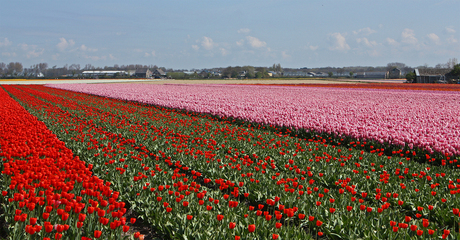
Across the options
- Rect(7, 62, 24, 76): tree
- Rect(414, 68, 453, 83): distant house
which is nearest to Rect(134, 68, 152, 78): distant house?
Rect(7, 62, 24, 76): tree

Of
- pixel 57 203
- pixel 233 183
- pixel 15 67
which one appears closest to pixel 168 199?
pixel 233 183

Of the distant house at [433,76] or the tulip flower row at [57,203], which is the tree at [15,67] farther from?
the tulip flower row at [57,203]

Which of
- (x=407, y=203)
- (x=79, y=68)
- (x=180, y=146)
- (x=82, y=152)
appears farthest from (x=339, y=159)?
(x=79, y=68)

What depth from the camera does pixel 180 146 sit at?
26.6 ft

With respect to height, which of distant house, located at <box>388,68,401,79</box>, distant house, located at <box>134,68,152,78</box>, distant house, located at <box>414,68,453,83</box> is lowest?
distant house, located at <box>414,68,453,83</box>

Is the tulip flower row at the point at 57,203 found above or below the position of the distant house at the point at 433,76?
below

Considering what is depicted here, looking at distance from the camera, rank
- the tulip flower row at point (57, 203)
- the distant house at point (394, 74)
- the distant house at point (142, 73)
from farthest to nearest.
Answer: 1. the distant house at point (142, 73)
2. the distant house at point (394, 74)
3. the tulip flower row at point (57, 203)

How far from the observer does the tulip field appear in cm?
395

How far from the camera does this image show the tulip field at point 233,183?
3.95m

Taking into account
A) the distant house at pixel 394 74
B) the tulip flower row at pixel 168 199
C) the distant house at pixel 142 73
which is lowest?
the tulip flower row at pixel 168 199

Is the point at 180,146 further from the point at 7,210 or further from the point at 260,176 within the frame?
the point at 7,210

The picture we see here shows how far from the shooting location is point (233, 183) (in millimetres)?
5383

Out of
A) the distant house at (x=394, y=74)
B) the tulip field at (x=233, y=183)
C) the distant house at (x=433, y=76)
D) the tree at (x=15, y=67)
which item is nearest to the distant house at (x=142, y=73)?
the tree at (x=15, y=67)

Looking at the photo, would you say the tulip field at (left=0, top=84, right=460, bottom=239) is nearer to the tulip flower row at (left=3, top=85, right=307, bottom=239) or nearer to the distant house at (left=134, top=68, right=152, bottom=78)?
the tulip flower row at (left=3, top=85, right=307, bottom=239)
